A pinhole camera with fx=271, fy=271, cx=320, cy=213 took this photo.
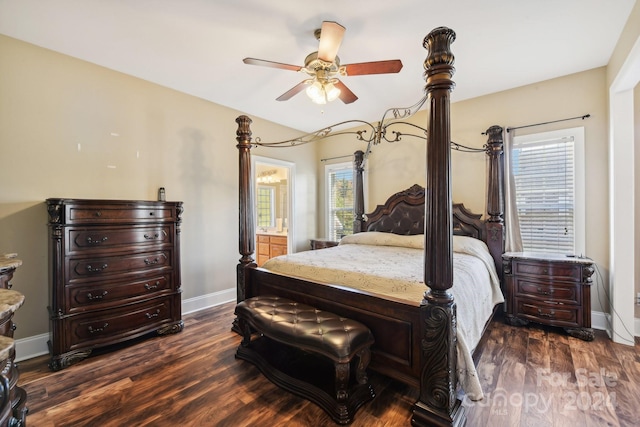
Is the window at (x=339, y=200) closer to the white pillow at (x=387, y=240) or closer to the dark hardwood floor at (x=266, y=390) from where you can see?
the white pillow at (x=387, y=240)

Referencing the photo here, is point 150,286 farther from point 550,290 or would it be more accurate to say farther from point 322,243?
point 550,290

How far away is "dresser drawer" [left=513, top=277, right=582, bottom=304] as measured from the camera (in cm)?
270

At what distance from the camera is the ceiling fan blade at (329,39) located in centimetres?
181

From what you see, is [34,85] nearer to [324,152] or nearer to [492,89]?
[324,152]

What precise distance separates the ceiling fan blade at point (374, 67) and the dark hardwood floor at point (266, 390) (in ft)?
7.96

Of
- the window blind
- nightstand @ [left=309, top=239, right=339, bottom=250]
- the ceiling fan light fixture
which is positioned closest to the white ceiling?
the ceiling fan light fixture

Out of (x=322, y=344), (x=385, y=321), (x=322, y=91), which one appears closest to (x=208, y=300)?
(x=322, y=344)

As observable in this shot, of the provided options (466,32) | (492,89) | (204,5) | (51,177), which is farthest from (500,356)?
(51,177)

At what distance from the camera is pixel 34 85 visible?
246 centimetres

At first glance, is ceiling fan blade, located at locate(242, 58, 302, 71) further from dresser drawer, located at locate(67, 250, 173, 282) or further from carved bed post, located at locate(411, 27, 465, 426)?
dresser drawer, located at locate(67, 250, 173, 282)

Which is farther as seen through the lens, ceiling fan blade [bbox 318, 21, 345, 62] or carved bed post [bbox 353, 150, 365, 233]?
carved bed post [bbox 353, 150, 365, 233]

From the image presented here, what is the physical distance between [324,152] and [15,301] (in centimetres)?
472

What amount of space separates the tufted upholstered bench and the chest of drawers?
4.06 ft

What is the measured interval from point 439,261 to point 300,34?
2.11 m
